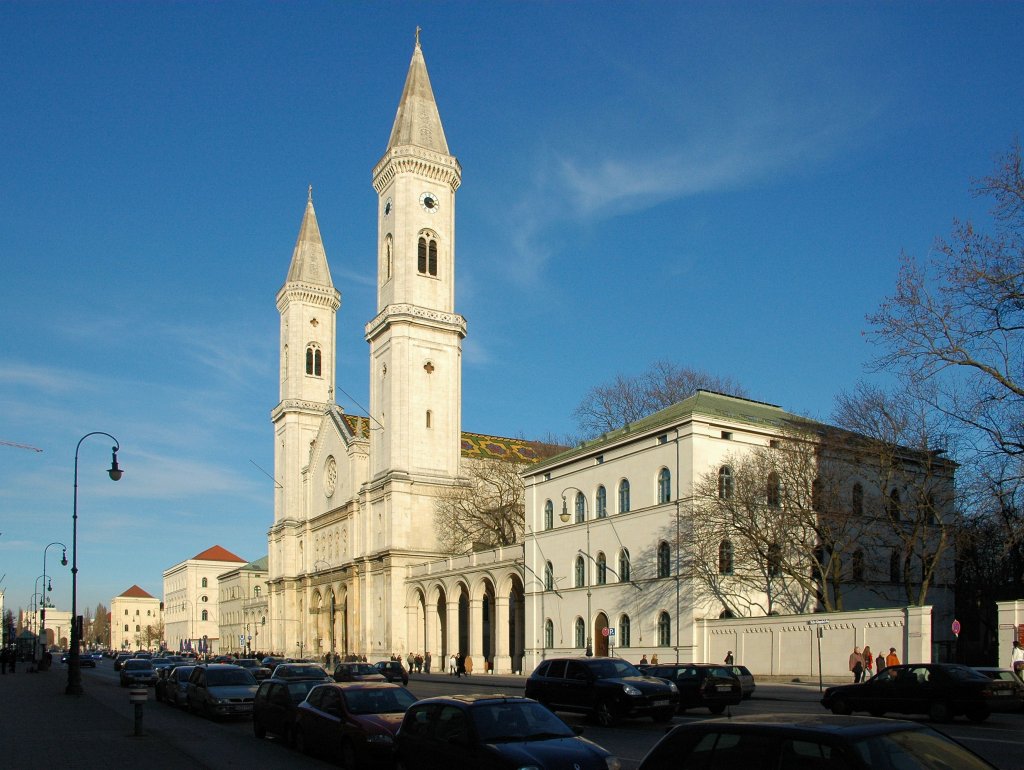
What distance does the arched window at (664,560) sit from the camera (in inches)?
1778

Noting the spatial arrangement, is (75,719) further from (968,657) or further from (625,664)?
(968,657)

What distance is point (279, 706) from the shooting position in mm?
20422

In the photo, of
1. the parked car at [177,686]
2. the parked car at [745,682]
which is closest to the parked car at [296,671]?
the parked car at [177,686]

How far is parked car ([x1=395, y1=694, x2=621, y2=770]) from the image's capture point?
11461 millimetres

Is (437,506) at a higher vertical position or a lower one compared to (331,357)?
lower

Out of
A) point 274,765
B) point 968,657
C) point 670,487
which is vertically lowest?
point 968,657

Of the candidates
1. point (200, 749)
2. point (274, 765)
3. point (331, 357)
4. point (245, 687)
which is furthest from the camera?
point (331, 357)

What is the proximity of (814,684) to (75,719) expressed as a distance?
25.0m

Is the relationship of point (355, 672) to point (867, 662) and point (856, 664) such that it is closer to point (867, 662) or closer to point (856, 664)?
point (856, 664)

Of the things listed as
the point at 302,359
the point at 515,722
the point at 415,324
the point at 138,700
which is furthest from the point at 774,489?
the point at 302,359

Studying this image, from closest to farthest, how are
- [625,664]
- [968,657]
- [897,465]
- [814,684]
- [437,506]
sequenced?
[625,664] < [814,684] < [897,465] < [968,657] < [437,506]

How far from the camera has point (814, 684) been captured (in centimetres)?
3712

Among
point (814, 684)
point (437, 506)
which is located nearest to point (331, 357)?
point (437, 506)

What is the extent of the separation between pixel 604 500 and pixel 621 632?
6.45 meters
